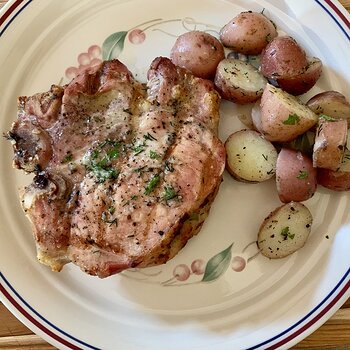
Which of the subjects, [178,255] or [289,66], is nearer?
[289,66]

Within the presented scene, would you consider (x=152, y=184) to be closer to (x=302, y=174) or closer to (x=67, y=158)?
(x=67, y=158)

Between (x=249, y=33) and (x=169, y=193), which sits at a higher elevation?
(x=249, y=33)

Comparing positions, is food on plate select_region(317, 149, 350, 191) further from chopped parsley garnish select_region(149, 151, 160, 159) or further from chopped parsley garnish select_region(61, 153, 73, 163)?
chopped parsley garnish select_region(61, 153, 73, 163)

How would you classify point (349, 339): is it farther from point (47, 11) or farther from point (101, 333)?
point (47, 11)

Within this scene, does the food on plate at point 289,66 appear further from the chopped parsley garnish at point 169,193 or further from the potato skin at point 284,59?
the chopped parsley garnish at point 169,193

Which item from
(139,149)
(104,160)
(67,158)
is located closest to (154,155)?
(139,149)

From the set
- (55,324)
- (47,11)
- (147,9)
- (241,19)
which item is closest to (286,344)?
(55,324)
